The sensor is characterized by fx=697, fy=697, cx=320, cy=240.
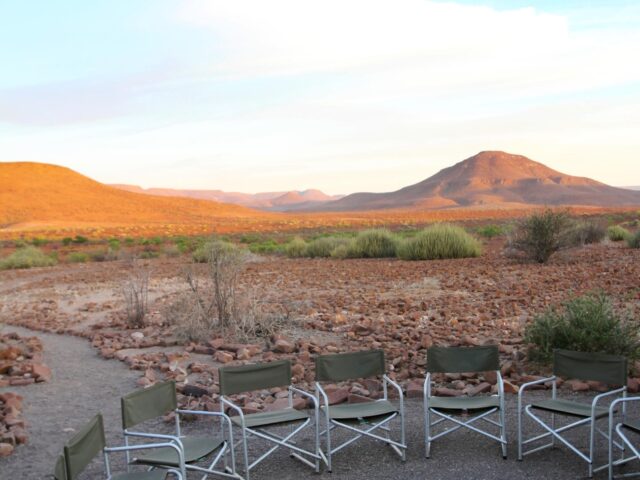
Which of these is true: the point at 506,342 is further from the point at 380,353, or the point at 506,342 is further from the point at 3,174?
the point at 3,174

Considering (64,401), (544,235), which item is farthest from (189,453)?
(544,235)

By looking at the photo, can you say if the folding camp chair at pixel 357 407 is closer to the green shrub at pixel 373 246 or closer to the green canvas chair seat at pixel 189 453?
the green canvas chair seat at pixel 189 453

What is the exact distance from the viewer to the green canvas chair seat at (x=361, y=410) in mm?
5434

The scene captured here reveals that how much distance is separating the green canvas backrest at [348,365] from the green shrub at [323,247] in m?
18.9

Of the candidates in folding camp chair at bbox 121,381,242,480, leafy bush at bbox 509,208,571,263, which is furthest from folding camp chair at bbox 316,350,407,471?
leafy bush at bbox 509,208,571,263

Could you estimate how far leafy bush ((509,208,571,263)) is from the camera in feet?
58.6

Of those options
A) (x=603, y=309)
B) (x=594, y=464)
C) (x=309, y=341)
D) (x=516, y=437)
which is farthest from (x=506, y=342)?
(x=594, y=464)

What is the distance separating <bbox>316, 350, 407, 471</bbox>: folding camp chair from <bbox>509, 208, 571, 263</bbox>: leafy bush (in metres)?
12.8

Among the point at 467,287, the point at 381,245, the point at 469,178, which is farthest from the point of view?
the point at 469,178

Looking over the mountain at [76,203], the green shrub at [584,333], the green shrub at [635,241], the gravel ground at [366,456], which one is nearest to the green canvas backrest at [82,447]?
the gravel ground at [366,456]

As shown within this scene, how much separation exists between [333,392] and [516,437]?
5.94 feet

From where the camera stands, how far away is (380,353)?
6.00 meters

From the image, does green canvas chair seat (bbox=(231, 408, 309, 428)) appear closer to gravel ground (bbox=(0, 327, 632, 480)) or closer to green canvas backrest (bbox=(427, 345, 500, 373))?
gravel ground (bbox=(0, 327, 632, 480))

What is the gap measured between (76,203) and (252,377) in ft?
314
